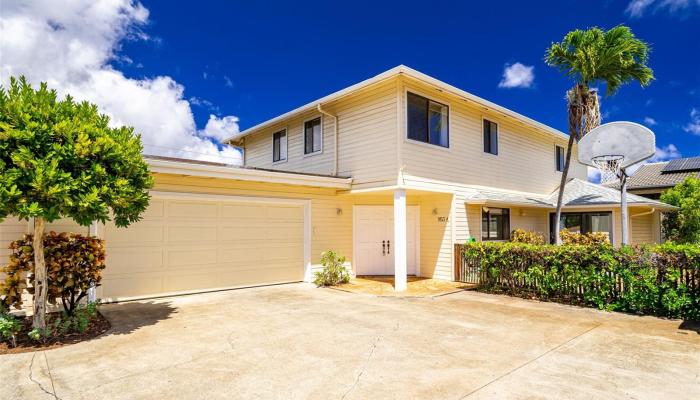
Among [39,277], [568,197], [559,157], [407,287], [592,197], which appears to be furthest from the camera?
[559,157]

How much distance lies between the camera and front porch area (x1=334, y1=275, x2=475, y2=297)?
31.2ft

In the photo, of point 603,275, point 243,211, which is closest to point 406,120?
point 243,211

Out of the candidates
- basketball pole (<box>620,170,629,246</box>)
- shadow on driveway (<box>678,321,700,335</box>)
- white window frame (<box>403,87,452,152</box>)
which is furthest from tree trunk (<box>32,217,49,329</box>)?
basketball pole (<box>620,170,629,246</box>)

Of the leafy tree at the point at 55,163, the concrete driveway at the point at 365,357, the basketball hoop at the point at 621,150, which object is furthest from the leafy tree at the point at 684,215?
the leafy tree at the point at 55,163

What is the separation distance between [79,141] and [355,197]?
26.2ft

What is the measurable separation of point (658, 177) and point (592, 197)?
12.5m

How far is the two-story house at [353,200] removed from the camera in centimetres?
880

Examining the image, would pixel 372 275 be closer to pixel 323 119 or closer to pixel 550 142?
pixel 323 119

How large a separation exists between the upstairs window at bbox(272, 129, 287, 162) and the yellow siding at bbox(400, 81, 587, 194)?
5.60 meters

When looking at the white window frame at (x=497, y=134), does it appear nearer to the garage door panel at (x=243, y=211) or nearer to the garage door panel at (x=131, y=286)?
the garage door panel at (x=243, y=211)

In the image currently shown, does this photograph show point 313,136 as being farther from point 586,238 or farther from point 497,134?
point 586,238

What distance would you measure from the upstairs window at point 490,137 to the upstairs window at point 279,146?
6972mm

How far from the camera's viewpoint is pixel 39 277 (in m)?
5.80

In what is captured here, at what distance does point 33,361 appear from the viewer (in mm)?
4754
